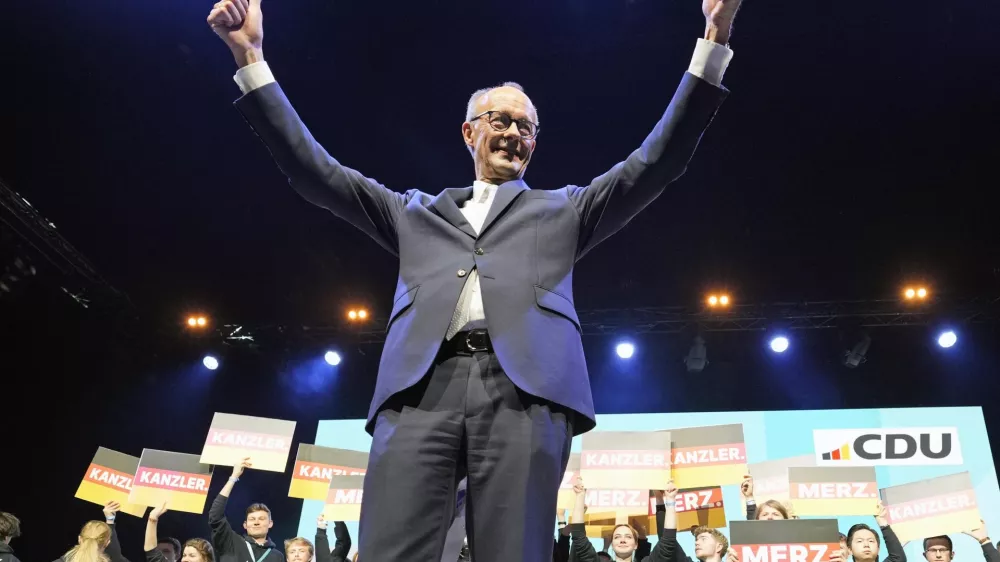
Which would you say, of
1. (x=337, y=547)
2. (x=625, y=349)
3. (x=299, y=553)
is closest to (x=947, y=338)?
(x=625, y=349)

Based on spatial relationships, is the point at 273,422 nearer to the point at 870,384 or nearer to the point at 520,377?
the point at 520,377

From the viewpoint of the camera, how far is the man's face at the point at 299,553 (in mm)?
5354

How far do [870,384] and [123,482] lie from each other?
22.3 feet

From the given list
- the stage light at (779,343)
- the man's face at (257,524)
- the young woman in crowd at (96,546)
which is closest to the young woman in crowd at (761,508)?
the man's face at (257,524)

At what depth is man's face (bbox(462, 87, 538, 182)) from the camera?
170cm

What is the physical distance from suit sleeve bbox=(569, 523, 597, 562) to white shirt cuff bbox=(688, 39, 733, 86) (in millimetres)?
3469

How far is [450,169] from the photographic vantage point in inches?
292

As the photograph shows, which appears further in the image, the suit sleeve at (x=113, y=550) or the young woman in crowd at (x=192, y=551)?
the suit sleeve at (x=113, y=550)

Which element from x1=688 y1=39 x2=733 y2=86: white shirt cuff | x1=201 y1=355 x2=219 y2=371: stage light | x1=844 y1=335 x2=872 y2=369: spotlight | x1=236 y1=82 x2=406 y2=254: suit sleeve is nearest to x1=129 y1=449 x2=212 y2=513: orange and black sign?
x1=201 y1=355 x2=219 y2=371: stage light

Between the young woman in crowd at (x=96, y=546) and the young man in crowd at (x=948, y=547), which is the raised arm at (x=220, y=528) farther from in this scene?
the young man in crowd at (x=948, y=547)

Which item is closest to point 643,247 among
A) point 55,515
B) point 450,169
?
point 450,169

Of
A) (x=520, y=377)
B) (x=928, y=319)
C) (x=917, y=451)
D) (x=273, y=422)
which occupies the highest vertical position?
(x=928, y=319)

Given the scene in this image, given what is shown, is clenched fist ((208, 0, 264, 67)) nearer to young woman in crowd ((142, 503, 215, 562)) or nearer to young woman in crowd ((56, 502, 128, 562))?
young woman in crowd ((142, 503, 215, 562))

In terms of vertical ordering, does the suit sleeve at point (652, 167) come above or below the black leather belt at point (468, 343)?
above
